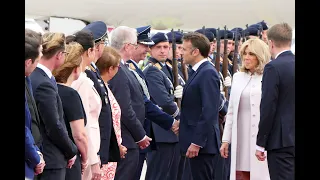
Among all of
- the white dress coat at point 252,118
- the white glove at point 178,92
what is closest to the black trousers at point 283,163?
the white dress coat at point 252,118

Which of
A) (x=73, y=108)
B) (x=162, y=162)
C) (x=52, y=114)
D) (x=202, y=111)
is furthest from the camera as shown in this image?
(x=162, y=162)

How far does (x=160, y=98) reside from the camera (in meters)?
7.85

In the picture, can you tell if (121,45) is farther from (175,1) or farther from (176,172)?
(175,1)

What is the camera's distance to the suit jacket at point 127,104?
636 cm

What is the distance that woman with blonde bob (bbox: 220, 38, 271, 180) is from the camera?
6238 millimetres

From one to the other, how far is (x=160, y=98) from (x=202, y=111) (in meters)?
1.44

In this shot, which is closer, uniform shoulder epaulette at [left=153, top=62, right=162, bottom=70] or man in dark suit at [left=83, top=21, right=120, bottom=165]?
man in dark suit at [left=83, top=21, right=120, bottom=165]

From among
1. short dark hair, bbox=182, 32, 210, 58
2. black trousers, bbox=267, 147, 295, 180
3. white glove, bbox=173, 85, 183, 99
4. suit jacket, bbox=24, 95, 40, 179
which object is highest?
short dark hair, bbox=182, 32, 210, 58

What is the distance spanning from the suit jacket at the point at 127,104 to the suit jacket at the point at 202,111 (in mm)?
398

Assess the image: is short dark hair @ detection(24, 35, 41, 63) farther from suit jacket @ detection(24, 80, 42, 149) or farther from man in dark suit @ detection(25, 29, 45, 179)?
suit jacket @ detection(24, 80, 42, 149)

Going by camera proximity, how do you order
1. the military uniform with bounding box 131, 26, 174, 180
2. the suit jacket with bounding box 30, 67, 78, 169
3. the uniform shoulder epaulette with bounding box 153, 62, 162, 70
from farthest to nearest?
the uniform shoulder epaulette with bounding box 153, 62, 162, 70
the military uniform with bounding box 131, 26, 174, 180
the suit jacket with bounding box 30, 67, 78, 169

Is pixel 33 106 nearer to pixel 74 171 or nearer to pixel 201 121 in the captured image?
pixel 74 171

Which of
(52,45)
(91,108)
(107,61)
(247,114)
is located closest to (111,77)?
(107,61)

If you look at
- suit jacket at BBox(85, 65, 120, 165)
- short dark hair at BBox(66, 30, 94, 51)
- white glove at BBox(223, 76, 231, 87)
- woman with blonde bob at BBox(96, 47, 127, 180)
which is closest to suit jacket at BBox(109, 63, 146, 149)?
woman with blonde bob at BBox(96, 47, 127, 180)
